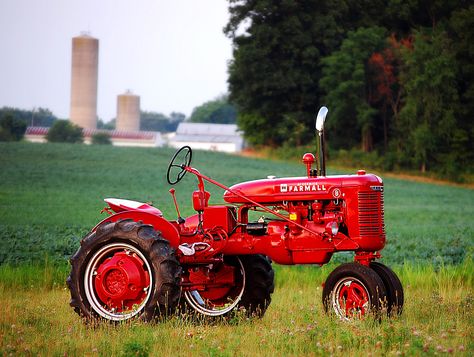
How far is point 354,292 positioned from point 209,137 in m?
107

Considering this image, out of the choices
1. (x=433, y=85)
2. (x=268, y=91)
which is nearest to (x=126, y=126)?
(x=268, y=91)

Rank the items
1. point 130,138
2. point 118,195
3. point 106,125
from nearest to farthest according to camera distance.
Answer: point 118,195 < point 130,138 < point 106,125

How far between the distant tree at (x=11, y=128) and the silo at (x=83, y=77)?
156 ft

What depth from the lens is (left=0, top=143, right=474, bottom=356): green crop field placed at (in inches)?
304

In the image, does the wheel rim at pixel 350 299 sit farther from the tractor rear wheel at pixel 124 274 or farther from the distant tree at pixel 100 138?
the distant tree at pixel 100 138

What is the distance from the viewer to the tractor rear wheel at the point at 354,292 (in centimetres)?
867

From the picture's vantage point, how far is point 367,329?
26.9 ft

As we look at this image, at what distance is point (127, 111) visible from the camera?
135625 mm

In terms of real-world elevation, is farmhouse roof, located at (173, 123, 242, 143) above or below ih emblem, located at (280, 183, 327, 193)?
above

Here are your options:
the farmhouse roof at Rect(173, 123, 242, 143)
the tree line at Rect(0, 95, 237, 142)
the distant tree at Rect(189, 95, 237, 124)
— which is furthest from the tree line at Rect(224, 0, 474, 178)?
the distant tree at Rect(189, 95, 237, 124)

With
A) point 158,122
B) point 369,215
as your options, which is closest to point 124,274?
point 369,215

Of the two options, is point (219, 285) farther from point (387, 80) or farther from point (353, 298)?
point (387, 80)

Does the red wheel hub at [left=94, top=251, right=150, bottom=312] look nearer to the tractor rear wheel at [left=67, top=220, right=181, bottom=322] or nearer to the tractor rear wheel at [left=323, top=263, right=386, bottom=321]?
the tractor rear wheel at [left=67, top=220, right=181, bottom=322]

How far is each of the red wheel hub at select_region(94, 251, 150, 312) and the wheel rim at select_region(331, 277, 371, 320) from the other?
5.98ft
